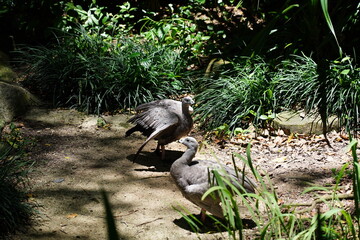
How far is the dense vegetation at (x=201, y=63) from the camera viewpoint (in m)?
5.75

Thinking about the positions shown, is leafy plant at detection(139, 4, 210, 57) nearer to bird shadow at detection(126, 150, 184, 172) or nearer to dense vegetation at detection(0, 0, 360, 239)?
dense vegetation at detection(0, 0, 360, 239)

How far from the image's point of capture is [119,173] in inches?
196

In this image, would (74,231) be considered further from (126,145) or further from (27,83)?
(27,83)

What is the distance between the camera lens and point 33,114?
6.38 metres

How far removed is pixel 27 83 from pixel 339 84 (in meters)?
4.55

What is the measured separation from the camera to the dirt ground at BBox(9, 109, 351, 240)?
3930mm

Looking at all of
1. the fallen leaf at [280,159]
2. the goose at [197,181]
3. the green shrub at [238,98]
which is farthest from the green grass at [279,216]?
the green shrub at [238,98]

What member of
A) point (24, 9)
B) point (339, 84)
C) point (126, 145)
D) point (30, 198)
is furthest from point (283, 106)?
point (24, 9)

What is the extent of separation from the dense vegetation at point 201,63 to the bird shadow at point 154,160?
0.76 m

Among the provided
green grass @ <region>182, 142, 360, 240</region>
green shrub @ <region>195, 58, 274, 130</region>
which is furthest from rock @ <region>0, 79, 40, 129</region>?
green grass @ <region>182, 142, 360, 240</region>

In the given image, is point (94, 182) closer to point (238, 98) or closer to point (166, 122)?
point (166, 122)

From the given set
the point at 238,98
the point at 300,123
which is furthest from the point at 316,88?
the point at 238,98

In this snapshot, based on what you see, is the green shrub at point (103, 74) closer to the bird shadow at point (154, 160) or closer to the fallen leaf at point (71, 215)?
the bird shadow at point (154, 160)

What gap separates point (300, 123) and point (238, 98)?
839mm
